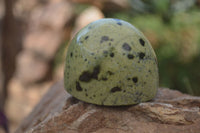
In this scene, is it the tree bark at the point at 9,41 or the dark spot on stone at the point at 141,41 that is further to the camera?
the tree bark at the point at 9,41

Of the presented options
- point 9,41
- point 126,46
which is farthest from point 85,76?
point 9,41

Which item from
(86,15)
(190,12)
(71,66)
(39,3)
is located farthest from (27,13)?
(71,66)

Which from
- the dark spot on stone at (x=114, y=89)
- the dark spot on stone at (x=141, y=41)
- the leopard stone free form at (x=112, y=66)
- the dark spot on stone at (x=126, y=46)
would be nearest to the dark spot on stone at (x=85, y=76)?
the leopard stone free form at (x=112, y=66)

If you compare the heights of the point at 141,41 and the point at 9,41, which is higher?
the point at 9,41

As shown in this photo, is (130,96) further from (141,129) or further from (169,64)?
(169,64)

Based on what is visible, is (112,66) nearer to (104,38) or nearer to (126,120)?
(104,38)

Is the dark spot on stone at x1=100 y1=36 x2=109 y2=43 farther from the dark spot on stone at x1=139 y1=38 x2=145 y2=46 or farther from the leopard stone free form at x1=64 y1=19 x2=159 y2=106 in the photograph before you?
the dark spot on stone at x1=139 y1=38 x2=145 y2=46

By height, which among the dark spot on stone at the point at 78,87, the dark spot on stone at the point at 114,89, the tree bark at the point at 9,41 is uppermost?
the tree bark at the point at 9,41

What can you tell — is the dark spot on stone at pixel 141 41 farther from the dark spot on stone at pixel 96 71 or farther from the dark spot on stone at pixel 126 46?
the dark spot on stone at pixel 96 71
